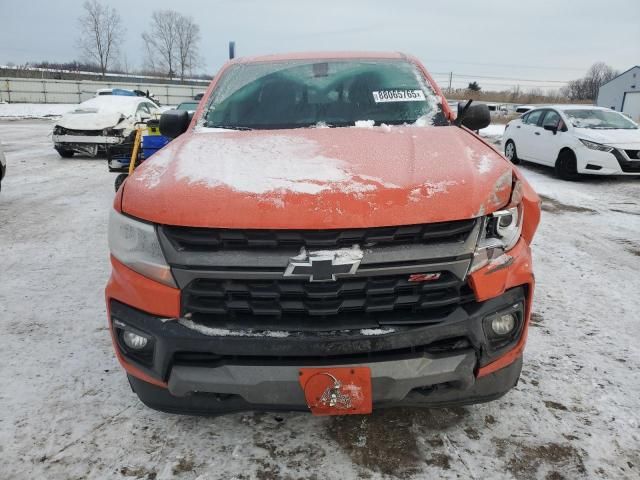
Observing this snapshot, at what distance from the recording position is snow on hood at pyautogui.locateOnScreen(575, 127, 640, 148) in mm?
8938

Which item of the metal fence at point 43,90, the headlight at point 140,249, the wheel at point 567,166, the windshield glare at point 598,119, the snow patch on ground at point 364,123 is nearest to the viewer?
the headlight at point 140,249

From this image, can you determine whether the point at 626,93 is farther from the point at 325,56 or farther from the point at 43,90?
the point at 325,56

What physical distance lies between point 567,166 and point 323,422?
29.1 feet

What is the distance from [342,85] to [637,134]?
8.25 m

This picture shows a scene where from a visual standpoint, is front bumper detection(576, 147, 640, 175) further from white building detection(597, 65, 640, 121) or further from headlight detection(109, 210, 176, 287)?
white building detection(597, 65, 640, 121)

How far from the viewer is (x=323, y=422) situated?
7.79 ft

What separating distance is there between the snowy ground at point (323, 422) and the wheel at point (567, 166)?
6.14 metres

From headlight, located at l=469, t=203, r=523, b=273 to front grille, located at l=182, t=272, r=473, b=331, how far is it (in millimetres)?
136

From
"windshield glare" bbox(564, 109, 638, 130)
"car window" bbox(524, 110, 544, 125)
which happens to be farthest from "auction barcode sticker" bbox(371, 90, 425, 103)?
"car window" bbox(524, 110, 544, 125)

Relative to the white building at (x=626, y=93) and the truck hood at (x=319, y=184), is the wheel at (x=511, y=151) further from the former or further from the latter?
the white building at (x=626, y=93)

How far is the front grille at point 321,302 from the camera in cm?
185

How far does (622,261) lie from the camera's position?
185 inches

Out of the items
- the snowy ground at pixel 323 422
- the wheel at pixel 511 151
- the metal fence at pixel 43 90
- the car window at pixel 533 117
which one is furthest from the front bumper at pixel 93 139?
the metal fence at pixel 43 90

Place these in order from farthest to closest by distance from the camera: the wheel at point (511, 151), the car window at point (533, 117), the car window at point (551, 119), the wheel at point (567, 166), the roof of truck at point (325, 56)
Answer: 1. the wheel at point (511, 151)
2. the car window at point (533, 117)
3. the car window at point (551, 119)
4. the wheel at point (567, 166)
5. the roof of truck at point (325, 56)
